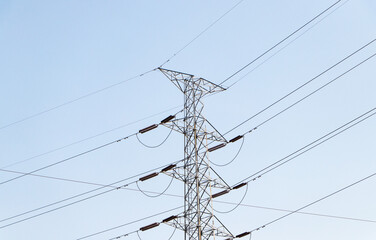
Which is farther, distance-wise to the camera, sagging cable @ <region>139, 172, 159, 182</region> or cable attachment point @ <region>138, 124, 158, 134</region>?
cable attachment point @ <region>138, 124, 158, 134</region>

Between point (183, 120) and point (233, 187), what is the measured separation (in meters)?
4.06

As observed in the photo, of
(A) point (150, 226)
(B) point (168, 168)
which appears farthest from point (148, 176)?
(A) point (150, 226)

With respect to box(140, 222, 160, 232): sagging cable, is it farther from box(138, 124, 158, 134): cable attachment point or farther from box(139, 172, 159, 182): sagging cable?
box(138, 124, 158, 134): cable attachment point

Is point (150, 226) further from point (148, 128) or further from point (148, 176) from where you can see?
point (148, 128)

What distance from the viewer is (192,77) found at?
91.0ft

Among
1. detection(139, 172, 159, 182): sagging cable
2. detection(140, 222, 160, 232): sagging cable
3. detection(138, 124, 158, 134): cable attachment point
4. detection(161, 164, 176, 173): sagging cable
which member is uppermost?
detection(138, 124, 158, 134): cable attachment point

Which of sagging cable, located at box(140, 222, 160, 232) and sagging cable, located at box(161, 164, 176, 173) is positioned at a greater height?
sagging cable, located at box(161, 164, 176, 173)

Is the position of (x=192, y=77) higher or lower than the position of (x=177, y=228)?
higher

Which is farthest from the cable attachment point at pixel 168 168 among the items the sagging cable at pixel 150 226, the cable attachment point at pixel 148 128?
the cable attachment point at pixel 148 128

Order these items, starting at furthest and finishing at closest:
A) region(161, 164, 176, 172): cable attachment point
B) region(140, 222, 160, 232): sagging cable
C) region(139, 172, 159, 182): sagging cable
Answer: region(139, 172, 159, 182): sagging cable
region(140, 222, 160, 232): sagging cable
region(161, 164, 176, 172): cable attachment point

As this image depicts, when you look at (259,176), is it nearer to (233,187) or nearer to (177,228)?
(233,187)

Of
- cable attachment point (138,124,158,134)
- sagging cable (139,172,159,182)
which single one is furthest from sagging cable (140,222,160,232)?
cable attachment point (138,124,158,134)

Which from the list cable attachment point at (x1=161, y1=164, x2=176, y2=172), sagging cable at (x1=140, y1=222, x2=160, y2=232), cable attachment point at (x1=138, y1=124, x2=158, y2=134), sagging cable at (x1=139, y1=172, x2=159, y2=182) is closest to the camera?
cable attachment point at (x1=161, y1=164, x2=176, y2=172)

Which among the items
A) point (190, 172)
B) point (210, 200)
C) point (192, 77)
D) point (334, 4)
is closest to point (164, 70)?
point (192, 77)
